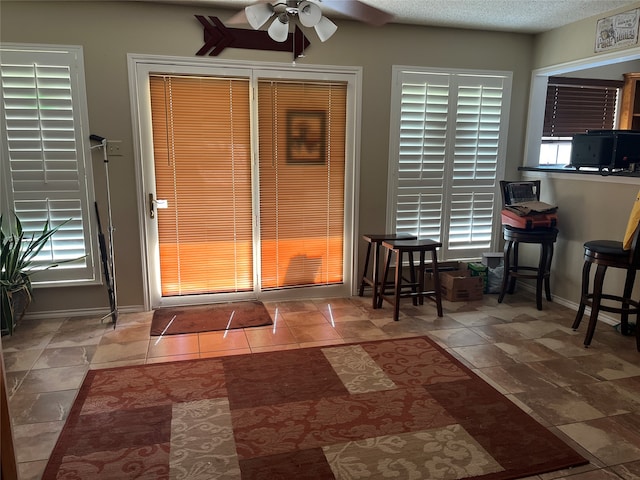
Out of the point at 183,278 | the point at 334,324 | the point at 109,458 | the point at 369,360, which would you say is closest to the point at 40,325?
the point at 183,278

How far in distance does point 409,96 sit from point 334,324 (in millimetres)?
2203

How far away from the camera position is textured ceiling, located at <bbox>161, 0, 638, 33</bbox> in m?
3.64

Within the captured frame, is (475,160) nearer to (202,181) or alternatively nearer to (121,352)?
(202,181)

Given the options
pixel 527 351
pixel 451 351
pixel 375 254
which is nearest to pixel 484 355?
pixel 451 351

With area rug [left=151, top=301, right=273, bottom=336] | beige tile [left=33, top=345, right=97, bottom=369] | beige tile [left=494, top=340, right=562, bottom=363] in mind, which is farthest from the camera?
area rug [left=151, top=301, right=273, bottom=336]

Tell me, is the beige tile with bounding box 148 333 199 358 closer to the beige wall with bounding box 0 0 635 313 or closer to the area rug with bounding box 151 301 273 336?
the area rug with bounding box 151 301 273 336

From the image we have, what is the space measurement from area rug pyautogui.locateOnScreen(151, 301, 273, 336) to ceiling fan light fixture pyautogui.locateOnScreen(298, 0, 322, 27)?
2.31m

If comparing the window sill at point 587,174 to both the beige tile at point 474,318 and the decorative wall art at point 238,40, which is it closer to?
the beige tile at point 474,318

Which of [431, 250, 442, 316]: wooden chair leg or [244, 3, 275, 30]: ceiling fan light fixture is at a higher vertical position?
[244, 3, 275, 30]: ceiling fan light fixture

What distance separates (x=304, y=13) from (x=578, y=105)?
4076 mm

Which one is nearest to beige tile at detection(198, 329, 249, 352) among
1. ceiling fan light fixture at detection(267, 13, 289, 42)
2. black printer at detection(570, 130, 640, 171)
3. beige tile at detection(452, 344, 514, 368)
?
beige tile at detection(452, 344, 514, 368)

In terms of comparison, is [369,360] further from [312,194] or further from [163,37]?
[163,37]

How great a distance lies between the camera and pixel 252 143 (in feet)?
13.8

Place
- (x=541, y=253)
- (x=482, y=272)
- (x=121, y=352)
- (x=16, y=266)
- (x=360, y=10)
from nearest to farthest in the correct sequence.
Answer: (x=360, y=10)
(x=121, y=352)
(x=16, y=266)
(x=541, y=253)
(x=482, y=272)
